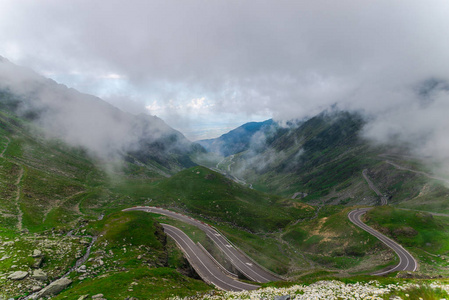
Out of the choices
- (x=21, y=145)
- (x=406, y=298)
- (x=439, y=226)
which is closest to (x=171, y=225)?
(x=406, y=298)

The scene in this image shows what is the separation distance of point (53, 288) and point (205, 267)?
41968 millimetres

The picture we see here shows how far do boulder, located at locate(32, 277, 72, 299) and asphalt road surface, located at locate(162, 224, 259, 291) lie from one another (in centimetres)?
3594

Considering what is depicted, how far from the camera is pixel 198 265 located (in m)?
62.9

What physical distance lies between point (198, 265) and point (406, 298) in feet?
196

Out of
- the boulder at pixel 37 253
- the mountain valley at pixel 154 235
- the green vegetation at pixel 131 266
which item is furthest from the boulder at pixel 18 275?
the green vegetation at pixel 131 266

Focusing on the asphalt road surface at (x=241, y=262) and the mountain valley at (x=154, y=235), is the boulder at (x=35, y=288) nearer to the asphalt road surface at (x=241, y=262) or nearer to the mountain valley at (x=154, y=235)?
the mountain valley at (x=154, y=235)

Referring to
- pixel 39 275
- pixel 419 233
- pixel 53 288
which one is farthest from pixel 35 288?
pixel 419 233

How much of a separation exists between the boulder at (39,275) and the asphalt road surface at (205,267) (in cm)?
3805

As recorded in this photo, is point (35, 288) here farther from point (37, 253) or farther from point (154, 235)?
point (154, 235)

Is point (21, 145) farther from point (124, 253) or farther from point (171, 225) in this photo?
point (124, 253)

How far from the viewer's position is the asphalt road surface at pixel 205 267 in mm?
53625

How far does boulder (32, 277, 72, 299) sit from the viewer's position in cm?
2785

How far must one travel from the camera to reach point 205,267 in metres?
62.2

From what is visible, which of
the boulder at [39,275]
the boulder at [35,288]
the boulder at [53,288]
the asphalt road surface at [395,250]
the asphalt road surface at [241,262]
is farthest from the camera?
the asphalt road surface at [395,250]
